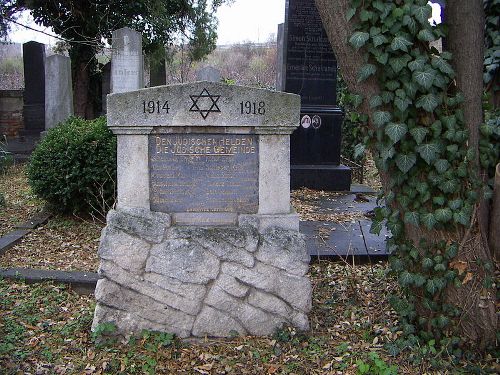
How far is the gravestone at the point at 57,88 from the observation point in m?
11.2

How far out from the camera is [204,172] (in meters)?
3.88

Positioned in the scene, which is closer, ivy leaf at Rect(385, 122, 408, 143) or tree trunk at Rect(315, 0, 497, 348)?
ivy leaf at Rect(385, 122, 408, 143)

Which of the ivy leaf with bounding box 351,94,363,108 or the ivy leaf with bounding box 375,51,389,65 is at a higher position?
the ivy leaf with bounding box 375,51,389,65

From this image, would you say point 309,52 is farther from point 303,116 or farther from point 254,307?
point 254,307

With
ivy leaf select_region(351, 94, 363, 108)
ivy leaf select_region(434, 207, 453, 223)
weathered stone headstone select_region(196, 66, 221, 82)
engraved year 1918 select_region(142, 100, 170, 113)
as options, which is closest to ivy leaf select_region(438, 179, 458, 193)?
ivy leaf select_region(434, 207, 453, 223)

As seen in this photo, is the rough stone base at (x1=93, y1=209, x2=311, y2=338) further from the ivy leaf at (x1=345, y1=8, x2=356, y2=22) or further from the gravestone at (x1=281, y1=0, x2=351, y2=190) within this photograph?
the gravestone at (x1=281, y1=0, x2=351, y2=190)

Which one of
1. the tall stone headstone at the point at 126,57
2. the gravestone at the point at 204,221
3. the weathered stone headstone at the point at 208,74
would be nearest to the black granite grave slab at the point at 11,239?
the gravestone at the point at 204,221

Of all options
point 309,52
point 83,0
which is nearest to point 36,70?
point 83,0

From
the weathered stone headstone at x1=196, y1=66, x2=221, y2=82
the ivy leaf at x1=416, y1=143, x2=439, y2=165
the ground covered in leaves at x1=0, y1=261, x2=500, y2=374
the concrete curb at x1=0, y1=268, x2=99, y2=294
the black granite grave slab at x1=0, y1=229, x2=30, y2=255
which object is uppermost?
the weathered stone headstone at x1=196, y1=66, x2=221, y2=82

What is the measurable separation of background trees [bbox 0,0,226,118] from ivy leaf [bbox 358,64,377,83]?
9.07m

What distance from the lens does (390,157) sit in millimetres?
3400

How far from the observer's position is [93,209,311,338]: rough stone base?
3.79 meters

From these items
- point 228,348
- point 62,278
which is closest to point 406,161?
point 228,348

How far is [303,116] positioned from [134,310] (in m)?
5.31
